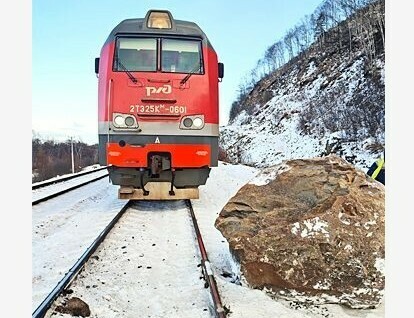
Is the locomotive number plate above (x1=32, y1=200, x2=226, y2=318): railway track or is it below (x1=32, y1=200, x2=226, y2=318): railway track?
above

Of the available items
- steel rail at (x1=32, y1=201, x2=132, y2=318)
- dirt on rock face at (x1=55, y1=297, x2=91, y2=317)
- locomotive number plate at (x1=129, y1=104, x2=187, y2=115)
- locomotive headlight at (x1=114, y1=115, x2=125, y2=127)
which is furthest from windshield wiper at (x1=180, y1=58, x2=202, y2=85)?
dirt on rock face at (x1=55, y1=297, x2=91, y2=317)

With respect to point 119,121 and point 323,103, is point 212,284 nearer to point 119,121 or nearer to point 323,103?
point 119,121

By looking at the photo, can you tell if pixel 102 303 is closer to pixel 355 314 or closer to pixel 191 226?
pixel 355 314

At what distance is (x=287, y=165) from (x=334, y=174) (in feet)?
A: 1.51

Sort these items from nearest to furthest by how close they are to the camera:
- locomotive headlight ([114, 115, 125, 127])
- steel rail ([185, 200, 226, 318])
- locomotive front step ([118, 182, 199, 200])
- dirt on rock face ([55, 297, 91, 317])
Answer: steel rail ([185, 200, 226, 318]), dirt on rock face ([55, 297, 91, 317]), locomotive headlight ([114, 115, 125, 127]), locomotive front step ([118, 182, 199, 200])

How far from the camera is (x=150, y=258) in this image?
13.3ft

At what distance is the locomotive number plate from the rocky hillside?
382 cm

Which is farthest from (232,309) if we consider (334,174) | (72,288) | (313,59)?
(313,59)

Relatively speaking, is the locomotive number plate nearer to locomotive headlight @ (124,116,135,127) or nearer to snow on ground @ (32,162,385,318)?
locomotive headlight @ (124,116,135,127)

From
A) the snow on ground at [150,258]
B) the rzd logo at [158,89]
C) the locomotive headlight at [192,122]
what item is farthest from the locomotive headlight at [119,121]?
the snow on ground at [150,258]

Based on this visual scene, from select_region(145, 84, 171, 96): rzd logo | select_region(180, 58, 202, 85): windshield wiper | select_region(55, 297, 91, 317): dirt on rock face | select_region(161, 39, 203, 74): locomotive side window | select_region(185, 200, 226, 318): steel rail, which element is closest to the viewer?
select_region(185, 200, 226, 318): steel rail

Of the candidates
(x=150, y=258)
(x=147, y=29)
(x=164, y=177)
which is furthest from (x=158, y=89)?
(x=150, y=258)

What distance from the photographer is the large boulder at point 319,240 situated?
3.06m

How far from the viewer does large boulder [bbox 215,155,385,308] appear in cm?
306
